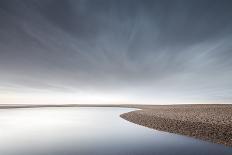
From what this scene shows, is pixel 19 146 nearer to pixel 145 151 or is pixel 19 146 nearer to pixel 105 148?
pixel 105 148

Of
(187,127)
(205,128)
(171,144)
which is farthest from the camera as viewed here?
(187,127)

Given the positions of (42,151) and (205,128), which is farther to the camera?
(205,128)

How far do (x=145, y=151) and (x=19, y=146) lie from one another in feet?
45.8

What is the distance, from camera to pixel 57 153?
21.7 meters

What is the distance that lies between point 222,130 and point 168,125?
41.7 ft

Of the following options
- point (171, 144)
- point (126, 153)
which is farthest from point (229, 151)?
point (126, 153)

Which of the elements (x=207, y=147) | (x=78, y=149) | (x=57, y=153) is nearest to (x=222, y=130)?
(x=207, y=147)

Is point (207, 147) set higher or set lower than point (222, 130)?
lower

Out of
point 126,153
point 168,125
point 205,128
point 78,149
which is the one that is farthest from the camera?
point 168,125

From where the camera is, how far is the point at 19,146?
1005 inches

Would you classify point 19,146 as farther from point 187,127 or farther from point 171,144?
point 187,127

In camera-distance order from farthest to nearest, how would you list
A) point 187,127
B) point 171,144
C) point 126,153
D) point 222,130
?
1. point 187,127
2. point 222,130
3. point 171,144
4. point 126,153

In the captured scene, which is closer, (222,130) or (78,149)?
(78,149)

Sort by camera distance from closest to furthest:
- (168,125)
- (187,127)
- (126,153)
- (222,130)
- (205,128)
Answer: (126,153) < (222,130) < (205,128) < (187,127) < (168,125)
